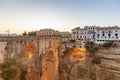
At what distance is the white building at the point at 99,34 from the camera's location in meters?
29.1

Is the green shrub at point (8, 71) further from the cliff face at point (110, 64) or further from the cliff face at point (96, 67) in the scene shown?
the cliff face at point (110, 64)

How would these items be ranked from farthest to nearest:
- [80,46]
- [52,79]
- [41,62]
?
[80,46] < [52,79] < [41,62]

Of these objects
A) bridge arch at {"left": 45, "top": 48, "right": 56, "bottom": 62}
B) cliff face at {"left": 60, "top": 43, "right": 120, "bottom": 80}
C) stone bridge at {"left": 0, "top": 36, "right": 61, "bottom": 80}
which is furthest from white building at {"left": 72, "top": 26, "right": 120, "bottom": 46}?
stone bridge at {"left": 0, "top": 36, "right": 61, "bottom": 80}

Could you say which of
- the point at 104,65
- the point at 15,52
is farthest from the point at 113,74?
the point at 15,52

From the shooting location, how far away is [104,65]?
21.5 meters

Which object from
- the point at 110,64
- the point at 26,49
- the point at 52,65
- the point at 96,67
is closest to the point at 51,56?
the point at 52,65

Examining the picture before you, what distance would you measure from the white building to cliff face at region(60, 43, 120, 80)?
5067 mm

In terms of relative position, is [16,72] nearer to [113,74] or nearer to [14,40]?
[14,40]

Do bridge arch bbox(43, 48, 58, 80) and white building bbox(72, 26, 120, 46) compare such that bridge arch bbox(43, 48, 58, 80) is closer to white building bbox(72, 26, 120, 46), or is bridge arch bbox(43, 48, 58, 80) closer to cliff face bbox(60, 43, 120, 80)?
cliff face bbox(60, 43, 120, 80)

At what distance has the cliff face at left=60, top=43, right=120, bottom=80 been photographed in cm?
2050

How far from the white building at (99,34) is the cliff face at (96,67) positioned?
5.07 m

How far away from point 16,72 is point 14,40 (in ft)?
11.1

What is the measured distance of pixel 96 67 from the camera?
22141 millimetres

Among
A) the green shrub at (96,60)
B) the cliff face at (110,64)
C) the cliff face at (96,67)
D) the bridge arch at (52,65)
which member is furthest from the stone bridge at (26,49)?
the cliff face at (110,64)
